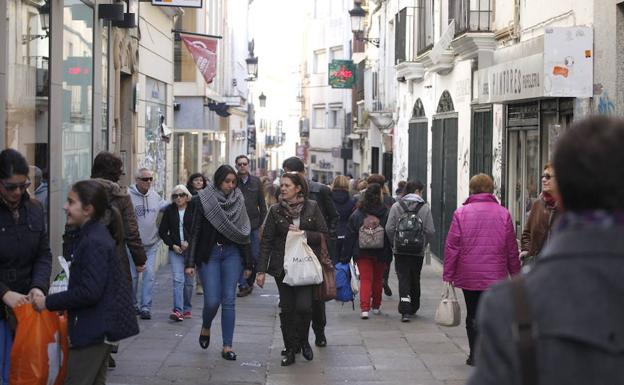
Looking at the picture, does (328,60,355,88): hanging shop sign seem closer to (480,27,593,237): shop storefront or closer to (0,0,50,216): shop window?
(480,27,593,237): shop storefront

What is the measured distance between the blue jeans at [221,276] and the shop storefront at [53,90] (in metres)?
2.06

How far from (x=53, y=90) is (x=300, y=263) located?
12.3ft

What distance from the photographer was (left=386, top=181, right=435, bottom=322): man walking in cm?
1269

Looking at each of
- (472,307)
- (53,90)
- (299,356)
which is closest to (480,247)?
(472,307)

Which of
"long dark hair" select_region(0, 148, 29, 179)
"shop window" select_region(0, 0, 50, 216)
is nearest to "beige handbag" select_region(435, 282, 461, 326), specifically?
"shop window" select_region(0, 0, 50, 216)

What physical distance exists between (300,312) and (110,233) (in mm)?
3391

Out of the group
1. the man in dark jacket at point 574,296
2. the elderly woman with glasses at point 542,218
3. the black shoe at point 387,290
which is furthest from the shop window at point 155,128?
the man in dark jacket at point 574,296

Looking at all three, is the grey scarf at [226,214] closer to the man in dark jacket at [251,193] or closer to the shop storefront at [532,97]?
the shop storefront at [532,97]

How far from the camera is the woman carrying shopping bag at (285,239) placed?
9.62 metres

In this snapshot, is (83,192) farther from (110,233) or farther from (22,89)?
(22,89)

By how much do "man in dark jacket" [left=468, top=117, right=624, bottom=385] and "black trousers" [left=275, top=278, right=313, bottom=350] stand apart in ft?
23.1

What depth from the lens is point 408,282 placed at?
12.9 m

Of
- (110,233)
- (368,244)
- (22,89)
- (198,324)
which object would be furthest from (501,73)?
(110,233)

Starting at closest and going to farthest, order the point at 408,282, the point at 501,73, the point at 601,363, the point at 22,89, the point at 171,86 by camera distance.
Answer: the point at 601,363 < the point at 22,89 < the point at 408,282 < the point at 501,73 < the point at 171,86
